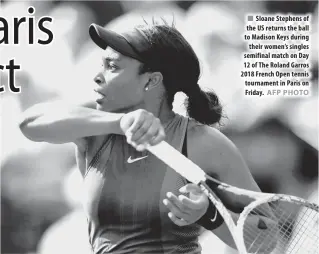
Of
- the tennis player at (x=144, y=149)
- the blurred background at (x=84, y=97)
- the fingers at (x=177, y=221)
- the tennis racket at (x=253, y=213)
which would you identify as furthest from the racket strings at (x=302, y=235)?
the blurred background at (x=84, y=97)

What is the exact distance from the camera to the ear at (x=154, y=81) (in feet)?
4.54

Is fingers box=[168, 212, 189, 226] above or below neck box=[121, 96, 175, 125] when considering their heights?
below

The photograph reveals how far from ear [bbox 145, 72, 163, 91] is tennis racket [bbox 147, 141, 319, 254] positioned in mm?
243

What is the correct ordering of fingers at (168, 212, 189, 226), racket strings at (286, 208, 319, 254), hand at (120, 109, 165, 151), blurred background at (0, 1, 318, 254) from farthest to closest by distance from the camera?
1. blurred background at (0, 1, 318, 254)
2. racket strings at (286, 208, 319, 254)
3. fingers at (168, 212, 189, 226)
4. hand at (120, 109, 165, 151)

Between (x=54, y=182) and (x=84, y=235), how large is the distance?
0.59 ft

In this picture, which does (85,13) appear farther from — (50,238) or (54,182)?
(50,238)

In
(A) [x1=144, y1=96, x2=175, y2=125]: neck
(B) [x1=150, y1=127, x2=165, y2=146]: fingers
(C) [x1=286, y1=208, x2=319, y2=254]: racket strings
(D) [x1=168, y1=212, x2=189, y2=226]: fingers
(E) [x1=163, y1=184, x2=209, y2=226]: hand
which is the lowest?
(C) [x1=286, y1=208, x2=319, y2=254]: racket strings

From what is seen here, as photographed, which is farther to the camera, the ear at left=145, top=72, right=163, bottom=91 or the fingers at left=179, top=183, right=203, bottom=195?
the ear at left=145, top=72, right=163, bottom=91

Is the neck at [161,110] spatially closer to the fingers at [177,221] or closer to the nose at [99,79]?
the nose at [99,79]

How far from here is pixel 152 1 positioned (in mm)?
1898

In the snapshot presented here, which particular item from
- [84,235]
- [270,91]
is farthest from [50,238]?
[270,91]

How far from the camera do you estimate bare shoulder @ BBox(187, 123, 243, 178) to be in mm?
1334

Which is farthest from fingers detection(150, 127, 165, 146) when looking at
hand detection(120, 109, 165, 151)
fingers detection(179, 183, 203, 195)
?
fingers detection(179, 183, 203, 195)

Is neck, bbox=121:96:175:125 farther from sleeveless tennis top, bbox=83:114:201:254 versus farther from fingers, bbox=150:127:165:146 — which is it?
fingers, bbox=150:127:165:146
